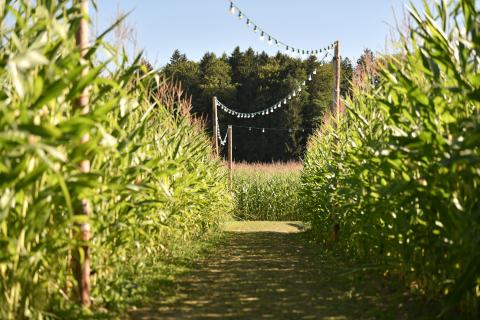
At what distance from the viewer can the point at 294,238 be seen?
34.3 feet

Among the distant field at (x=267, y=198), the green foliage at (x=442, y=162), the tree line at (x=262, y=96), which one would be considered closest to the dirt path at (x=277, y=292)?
the green foliage at (x=442, y=162)

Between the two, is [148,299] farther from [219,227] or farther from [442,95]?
[219,227]

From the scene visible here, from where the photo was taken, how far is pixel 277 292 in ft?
15.8

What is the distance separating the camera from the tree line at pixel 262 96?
3669 centimetres

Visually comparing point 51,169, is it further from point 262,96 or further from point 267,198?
point 262,96

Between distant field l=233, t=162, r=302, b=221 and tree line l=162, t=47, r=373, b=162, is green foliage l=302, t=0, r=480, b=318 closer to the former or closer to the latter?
distant field l=233, t=162, r=302, b=221

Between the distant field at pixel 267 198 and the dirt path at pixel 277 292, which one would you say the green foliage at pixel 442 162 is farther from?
the distant field at pixel 267 198

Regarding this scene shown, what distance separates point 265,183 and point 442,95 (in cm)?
1521

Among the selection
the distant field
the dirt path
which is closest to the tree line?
the distant field

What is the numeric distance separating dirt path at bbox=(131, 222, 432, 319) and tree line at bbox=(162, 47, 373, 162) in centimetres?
2814

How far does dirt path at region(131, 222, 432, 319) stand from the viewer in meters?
3.97

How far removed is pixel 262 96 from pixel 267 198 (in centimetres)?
2127

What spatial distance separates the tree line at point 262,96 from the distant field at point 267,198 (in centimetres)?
1567

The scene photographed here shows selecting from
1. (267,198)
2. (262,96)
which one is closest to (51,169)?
(267,198)
